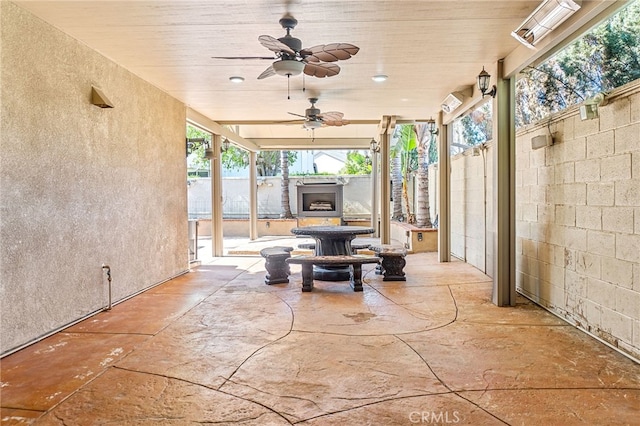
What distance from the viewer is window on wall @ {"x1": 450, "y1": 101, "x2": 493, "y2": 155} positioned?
985 cm

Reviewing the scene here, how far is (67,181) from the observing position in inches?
151

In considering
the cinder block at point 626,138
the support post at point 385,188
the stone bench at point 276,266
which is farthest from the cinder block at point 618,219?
the support post at point 385,188

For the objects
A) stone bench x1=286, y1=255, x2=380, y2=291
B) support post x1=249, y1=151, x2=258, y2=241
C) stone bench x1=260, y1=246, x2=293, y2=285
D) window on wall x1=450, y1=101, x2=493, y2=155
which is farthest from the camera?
support post x1=249, y1=151, x2=258, y2=241

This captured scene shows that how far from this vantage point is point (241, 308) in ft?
14.8

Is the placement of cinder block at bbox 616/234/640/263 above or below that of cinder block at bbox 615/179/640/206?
below

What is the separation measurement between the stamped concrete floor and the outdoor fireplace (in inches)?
293

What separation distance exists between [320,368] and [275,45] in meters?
2.57

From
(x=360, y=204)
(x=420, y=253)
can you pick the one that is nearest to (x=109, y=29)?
(x=420, y=253)

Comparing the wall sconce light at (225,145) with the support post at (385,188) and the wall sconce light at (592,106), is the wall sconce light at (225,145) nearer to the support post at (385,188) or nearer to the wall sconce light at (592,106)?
the support post at (385,188)

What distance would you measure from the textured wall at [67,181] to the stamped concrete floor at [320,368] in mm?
378

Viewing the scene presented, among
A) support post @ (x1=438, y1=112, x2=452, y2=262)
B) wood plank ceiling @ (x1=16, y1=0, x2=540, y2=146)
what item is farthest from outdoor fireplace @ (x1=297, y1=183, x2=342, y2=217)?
wood plank ceiling @ (x1=16, y1=0, x2=540, y2=146)

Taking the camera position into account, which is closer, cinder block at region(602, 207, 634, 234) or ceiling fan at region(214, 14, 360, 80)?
cinder block at region(602, 207, 634, 234)

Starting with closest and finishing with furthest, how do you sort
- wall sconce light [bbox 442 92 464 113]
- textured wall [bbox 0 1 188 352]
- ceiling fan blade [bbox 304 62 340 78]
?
textured wall [bbox 0 1 188 352] → ceiling fan blade [bbox 304 62 340 78] → wall sconce light [bbox 442 92 464 113]

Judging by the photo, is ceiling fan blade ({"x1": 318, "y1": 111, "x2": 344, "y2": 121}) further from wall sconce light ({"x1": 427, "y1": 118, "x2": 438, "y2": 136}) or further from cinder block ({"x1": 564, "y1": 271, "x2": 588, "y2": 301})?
cinder block ({"x1": 564, "y1": 271, "x2": 588, "y2": 301})
